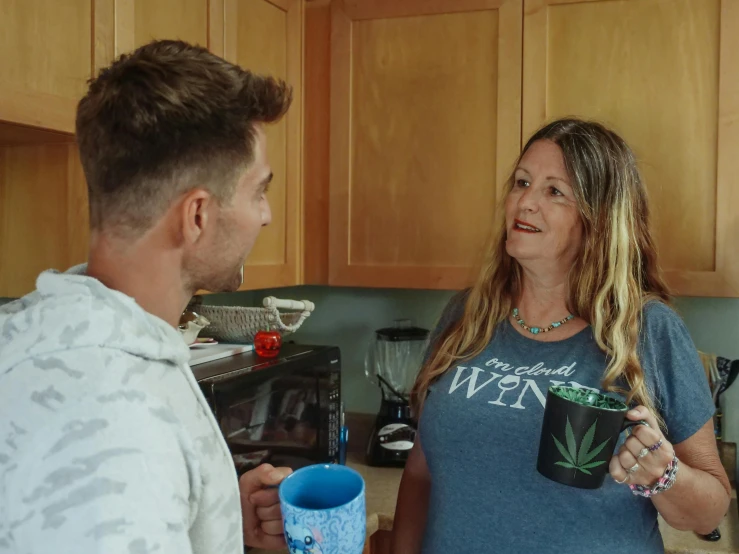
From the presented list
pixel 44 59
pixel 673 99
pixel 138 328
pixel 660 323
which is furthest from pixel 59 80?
pixel 673 99

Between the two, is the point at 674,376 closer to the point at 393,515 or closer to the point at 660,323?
the point at 660,323

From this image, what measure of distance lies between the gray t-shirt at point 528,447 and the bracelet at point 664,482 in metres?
0.16

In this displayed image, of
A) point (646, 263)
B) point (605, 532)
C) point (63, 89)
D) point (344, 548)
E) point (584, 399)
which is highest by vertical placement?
point (63, 89)

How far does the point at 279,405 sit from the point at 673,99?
1.15m

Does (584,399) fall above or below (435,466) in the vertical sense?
above

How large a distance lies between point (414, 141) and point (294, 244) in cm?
43

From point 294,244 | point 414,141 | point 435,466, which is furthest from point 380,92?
point 435,466

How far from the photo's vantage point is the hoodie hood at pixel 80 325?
0.56 meters

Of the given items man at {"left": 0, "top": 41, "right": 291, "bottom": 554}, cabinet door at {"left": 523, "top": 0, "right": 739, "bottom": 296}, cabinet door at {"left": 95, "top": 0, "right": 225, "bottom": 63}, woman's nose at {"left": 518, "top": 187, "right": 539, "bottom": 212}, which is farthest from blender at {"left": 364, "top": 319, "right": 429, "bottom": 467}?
man at {"left": 0, "top": 41, "right": 291, "bottom": 554}

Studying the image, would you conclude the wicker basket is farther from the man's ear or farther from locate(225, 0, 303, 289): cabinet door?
the man's ear

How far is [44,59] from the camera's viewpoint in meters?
1.18

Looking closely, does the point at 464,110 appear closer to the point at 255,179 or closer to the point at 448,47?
the point at 448,47

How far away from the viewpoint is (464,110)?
6.01 feet

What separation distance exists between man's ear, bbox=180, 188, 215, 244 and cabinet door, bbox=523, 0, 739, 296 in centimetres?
128
